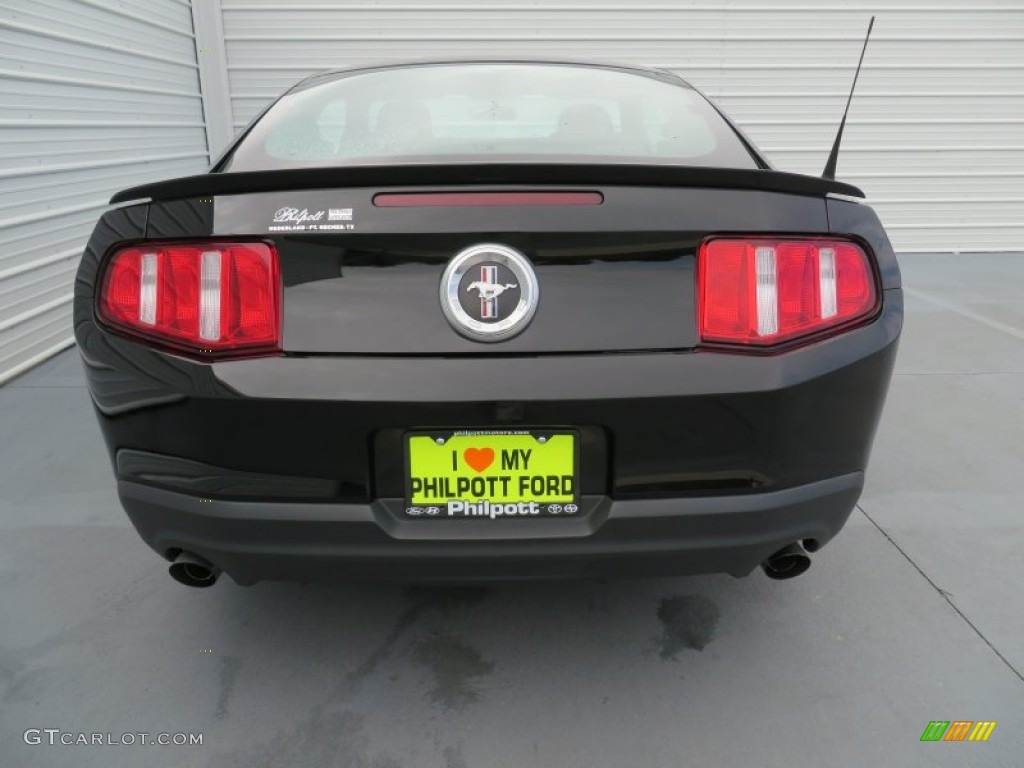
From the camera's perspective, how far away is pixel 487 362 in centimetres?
138

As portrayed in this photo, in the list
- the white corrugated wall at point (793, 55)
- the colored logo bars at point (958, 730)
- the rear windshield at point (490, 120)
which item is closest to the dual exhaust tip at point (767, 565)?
the colored logo bars at point (958, 730)

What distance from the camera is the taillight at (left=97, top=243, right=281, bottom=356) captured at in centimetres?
141

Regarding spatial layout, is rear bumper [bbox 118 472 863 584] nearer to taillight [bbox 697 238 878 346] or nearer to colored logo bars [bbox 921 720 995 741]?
taillight [bbox 697 238 878 346]

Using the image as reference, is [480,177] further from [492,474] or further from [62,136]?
[62,136]

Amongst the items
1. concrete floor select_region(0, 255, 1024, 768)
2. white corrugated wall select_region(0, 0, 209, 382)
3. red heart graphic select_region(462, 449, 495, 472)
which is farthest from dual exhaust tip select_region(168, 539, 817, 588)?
white corrugated wall select_region(0, 0, 209, 382)

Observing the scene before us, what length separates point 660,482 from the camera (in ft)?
4.76

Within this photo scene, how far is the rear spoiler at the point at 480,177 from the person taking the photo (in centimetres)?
141

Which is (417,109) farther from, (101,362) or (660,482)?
(660,482)

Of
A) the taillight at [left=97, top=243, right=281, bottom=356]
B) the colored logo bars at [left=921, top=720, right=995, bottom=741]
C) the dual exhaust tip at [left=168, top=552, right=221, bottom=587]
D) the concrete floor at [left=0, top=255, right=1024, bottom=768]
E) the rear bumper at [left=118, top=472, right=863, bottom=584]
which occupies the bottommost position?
the concrete floor at [left=0, top=255, right=1024, bottom=768]

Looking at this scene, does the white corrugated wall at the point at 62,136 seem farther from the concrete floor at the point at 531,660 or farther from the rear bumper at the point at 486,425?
the rear bumper at the point at 486,425

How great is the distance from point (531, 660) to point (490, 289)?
39.0 inches

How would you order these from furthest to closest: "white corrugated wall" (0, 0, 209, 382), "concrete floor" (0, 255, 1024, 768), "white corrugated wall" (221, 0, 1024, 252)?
"white corrugated wall" (221, 0, 1024, 252) → "white corrugated wall" (0, 0, 209, 382) → "concrete floor" (0, 255, 1024, 768)

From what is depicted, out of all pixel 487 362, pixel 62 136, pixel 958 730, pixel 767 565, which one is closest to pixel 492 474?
pixel 487 362

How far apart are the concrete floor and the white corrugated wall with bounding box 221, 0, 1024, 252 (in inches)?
232
